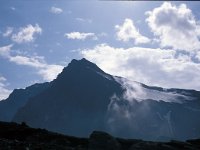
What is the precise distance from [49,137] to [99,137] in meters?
15.3

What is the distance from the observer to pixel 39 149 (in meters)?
44.1

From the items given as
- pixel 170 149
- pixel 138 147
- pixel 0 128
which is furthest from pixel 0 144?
pixel 0 128

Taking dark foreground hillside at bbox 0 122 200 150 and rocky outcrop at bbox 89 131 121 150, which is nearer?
dark foreground hillside at bbox 0 122 200 150

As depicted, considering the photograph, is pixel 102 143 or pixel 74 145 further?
pixel 74 145

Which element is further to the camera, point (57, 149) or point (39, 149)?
point (57, 149)

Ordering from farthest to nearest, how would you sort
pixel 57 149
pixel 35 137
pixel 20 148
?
pixel 35 137
pixel 57 149
pixel 20 148

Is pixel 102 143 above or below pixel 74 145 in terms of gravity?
above

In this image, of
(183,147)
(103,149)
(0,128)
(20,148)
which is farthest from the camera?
(0,128)

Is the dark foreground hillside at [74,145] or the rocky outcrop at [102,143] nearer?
the dark foreground hillside at [74,145]

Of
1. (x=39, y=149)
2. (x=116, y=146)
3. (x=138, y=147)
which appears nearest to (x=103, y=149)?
(x=116, y=146)

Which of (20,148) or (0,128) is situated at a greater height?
(0,128)

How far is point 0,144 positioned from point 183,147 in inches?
1404

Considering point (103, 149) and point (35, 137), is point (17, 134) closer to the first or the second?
point (35, 137)

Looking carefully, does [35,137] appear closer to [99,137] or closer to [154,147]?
[99,137]
